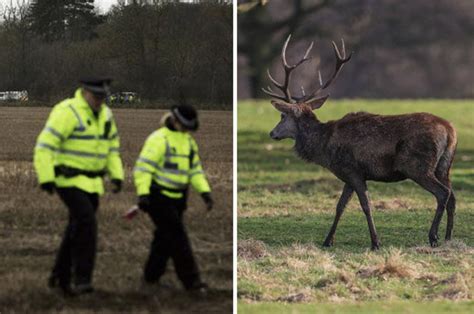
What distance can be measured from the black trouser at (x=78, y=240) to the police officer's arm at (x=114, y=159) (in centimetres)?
26

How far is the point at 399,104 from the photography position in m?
37.4

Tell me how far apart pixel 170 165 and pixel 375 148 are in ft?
18.4

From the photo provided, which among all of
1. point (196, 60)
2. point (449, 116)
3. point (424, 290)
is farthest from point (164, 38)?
point (449, 116)

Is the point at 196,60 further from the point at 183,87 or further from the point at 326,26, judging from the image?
the point at 326,26

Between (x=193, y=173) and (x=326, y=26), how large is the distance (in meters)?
40.0

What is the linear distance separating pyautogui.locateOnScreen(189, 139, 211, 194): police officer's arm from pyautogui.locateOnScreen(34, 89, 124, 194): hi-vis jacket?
2.05ft

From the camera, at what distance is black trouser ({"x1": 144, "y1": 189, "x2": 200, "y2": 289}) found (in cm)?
1176

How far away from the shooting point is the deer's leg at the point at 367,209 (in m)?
16.2

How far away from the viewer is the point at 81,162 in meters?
11.5

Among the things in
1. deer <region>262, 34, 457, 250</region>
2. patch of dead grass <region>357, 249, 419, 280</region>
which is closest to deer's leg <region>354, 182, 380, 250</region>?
deer <region>262, 34, 457, 250</region>

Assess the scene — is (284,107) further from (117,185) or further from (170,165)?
(117,185)

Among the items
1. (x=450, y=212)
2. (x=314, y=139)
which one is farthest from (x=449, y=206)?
(x=314, y=139)

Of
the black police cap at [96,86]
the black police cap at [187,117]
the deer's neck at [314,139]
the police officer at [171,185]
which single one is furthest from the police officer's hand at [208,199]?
the deer's neck at [314,139]

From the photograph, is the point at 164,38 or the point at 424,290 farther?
the point at 424,290
